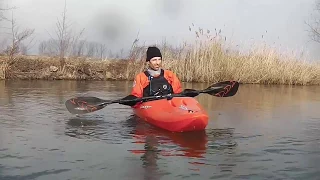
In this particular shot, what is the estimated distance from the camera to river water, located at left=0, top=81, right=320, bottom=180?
12.1 ft

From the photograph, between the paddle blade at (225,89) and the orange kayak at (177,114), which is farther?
the paddle blade at (225,89)

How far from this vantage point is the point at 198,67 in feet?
53.4

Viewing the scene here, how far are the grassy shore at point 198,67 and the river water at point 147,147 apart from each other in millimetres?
8425

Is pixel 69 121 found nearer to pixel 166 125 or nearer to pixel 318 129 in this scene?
pixel 166 125

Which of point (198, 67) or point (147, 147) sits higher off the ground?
point (198, 67)

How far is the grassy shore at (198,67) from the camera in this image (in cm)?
1611

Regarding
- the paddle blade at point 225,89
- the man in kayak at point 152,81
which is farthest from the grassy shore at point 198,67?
the man in kayak at point 152,81

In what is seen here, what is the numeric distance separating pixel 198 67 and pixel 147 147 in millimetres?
11783

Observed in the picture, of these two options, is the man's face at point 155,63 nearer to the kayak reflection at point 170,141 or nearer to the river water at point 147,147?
the river water at point 147,147

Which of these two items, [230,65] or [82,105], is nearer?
[82,105]

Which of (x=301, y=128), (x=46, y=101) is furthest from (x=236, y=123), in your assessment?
(x=46, y=101)

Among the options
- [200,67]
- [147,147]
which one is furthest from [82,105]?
[200,67]

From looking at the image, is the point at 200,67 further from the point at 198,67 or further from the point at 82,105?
the point at 82,105

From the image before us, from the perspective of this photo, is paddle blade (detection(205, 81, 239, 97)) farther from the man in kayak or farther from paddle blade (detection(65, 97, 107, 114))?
paddle blade (detection(65, 97, 107, 114))
